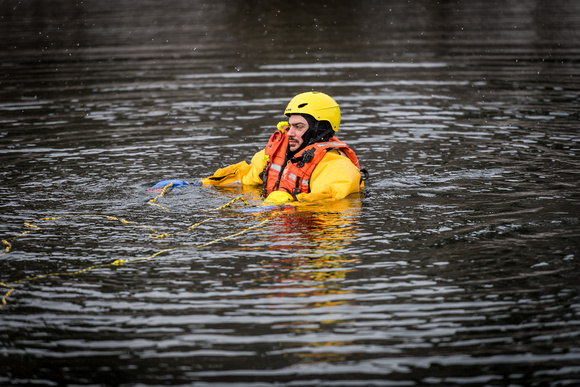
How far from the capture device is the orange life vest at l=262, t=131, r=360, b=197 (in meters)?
9.40

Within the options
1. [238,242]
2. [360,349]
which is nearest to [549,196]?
[238,242]

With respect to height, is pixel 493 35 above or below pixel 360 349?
above

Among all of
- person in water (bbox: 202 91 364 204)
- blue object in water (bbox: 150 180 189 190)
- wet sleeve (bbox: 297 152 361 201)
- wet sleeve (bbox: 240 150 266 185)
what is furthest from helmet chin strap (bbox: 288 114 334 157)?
blue object in water (bbox: 150 180 189 190)

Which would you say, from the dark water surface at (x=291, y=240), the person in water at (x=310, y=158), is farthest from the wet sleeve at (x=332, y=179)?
the dark water surface at (x=291, y=240)

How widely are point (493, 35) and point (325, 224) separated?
65.7 feet

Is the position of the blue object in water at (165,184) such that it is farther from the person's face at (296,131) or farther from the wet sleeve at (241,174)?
the person's face at (296,131)

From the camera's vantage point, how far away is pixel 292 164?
31.5ft

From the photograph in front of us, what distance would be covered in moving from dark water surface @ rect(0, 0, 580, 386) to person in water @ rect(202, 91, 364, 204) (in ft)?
1.14

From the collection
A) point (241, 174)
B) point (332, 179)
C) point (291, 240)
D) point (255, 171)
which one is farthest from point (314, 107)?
point (291, 240)

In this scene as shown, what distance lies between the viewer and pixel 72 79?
2028 cm

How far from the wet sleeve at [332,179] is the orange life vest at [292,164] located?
9cm

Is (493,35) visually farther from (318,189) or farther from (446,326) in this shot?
(446,326)

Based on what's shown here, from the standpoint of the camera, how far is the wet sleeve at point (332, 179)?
9.30 metres

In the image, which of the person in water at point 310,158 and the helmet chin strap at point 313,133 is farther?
the helmet chin strap at point 313,133
